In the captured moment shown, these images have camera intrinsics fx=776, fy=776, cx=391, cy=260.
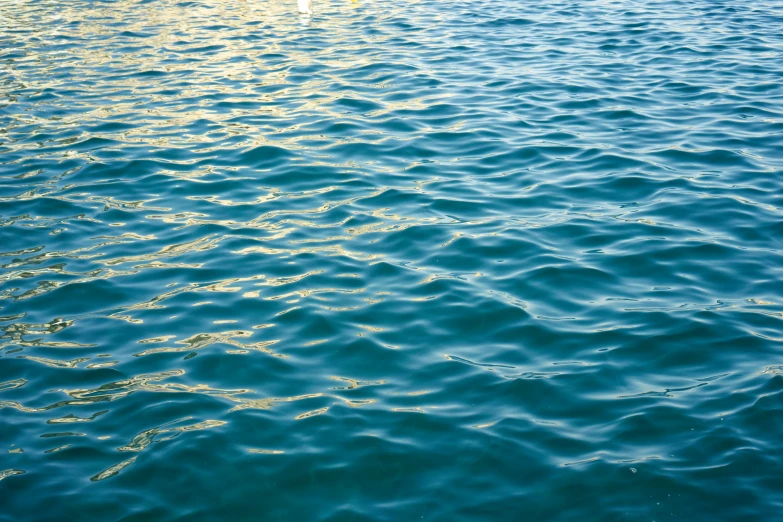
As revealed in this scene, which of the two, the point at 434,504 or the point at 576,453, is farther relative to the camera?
the point at 576,453

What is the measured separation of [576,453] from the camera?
4.67 m

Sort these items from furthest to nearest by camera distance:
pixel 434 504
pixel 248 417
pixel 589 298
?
1. pixel 589 298
2. pixel 248 417
3. pixel 434 504

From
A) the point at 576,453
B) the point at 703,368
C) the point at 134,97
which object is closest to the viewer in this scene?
the point at 576,453

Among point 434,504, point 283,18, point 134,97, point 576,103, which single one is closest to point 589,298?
point 434,504

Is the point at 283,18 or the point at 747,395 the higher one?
the point at 283,18

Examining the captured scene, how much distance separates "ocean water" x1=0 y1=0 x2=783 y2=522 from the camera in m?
4.56

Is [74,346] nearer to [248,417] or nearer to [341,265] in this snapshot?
[248,417]

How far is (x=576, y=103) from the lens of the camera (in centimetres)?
1036

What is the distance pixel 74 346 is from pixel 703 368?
4.58m

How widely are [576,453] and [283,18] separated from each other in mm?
13386

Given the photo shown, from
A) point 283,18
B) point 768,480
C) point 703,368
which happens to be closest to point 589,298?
point 703,368

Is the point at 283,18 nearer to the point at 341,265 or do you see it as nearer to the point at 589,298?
the point at 341,265

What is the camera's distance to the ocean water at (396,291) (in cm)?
456

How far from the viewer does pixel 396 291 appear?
20.9ft
